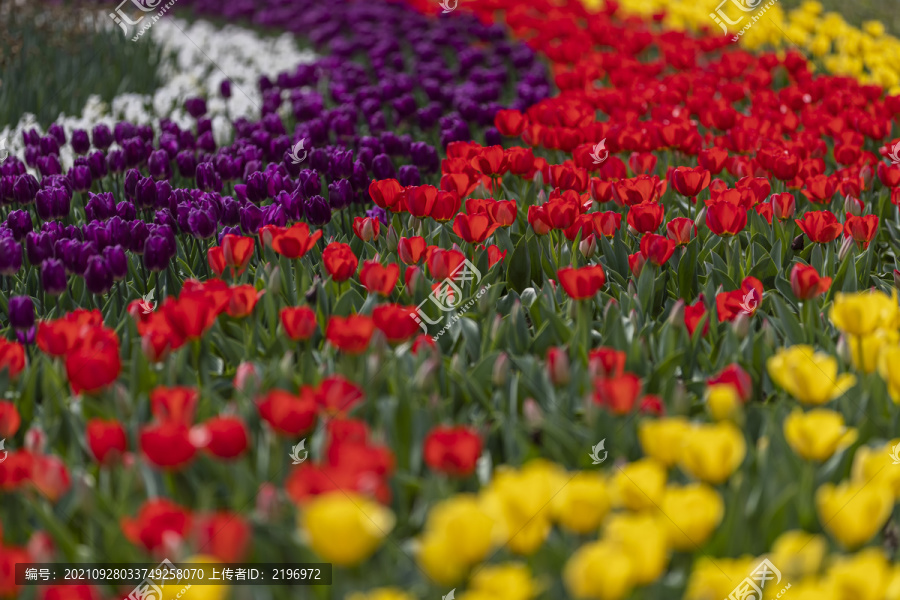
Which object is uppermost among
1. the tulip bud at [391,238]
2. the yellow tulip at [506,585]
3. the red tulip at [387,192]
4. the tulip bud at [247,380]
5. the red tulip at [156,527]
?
the yellow tulip at [506,585]

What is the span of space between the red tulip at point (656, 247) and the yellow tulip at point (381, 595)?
67.7 inches

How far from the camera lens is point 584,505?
62.8 inches

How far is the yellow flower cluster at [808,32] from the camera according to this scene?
6.63 meters

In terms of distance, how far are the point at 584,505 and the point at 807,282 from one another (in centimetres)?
143

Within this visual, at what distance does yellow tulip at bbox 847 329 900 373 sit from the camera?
7.32 feet

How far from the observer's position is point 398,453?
7.01ft

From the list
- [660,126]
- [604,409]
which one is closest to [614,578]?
[604,409]

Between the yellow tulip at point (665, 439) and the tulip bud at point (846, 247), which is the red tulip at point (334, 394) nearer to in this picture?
the yellow tulip at point (665, 439)

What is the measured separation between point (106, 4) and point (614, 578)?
10.2 m

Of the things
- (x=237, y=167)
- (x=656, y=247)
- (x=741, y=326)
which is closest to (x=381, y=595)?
(x=741, y=326)

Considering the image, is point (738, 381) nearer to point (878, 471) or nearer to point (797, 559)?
point (878, 471)

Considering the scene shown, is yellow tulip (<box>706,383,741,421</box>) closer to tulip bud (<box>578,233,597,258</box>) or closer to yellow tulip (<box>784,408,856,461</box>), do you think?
yellow tulip (<box>784,408,856,461</box>)

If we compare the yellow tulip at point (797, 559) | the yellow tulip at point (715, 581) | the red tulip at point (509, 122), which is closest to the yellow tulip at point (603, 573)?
the yellow tulip at point (715, 581)

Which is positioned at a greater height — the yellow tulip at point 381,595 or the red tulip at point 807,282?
the red tulip at point 807,282
